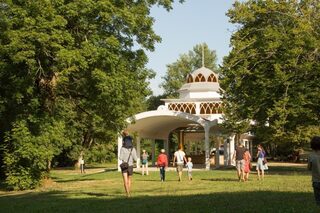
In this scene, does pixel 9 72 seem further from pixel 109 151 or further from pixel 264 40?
pixel 109 151

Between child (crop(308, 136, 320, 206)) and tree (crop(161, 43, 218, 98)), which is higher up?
tree (crop(161, 43, 218, 98))

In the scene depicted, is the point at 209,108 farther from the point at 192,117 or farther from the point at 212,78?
the point at 192,117

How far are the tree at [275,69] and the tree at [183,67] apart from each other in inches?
1875

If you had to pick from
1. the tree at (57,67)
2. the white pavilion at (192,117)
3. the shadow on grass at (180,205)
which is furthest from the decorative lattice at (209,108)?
the shadow on grass at (180,205)

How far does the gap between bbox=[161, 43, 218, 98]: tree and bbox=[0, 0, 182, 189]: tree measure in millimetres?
57335

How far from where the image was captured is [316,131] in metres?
31.1

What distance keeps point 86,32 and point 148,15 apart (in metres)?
3.74

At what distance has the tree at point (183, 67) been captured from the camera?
84.5m

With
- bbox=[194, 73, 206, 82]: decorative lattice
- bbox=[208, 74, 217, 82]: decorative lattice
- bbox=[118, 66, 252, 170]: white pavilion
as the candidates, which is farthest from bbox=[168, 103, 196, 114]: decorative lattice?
bbox=[208, 74, 217, 82]: decorative lattice

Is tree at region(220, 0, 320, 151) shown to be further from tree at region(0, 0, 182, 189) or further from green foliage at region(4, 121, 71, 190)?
green foliage at region(4, 121, 71, 190)

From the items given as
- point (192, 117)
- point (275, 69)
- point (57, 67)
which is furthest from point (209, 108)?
point (57, 67)

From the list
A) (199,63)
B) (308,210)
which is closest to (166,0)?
(308,210)

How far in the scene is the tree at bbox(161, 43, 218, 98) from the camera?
84.5m

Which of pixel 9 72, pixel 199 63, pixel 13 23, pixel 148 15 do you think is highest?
pixel 199 63
